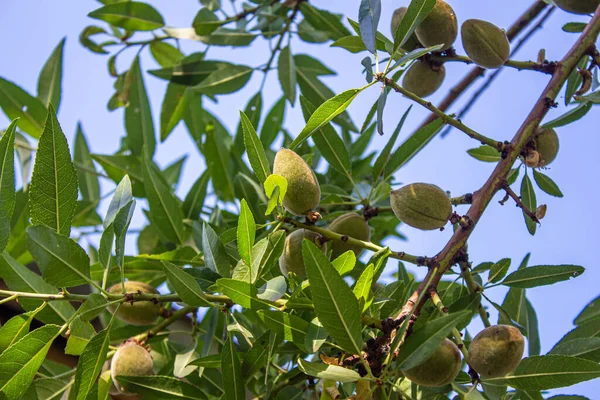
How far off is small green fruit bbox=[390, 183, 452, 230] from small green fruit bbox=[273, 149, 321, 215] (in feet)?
0.61

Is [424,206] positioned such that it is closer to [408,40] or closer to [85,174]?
[408,40]

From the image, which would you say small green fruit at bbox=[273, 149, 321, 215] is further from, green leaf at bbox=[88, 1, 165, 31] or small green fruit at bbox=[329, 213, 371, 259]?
green leaf at bbox=[88, 1, 165, 31]

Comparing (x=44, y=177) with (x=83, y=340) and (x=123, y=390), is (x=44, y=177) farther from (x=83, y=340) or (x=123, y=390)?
(x=123, y=390)

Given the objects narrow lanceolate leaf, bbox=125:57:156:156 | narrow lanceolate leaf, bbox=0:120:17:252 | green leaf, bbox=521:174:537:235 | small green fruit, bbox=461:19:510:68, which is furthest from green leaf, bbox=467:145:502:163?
narrow lanceolate leaf, bbox=125:57:156:156

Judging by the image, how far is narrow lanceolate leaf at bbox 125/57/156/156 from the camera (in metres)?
2.28

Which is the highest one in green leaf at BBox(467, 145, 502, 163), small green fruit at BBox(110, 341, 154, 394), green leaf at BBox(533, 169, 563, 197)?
green leaf at BBox(467, 145, 502, 163)

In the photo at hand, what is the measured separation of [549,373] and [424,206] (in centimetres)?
39

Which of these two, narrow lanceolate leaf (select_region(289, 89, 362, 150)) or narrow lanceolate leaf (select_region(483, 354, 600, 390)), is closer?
narrow lanceolate leaf (select_region(483, 354, 600, 390))

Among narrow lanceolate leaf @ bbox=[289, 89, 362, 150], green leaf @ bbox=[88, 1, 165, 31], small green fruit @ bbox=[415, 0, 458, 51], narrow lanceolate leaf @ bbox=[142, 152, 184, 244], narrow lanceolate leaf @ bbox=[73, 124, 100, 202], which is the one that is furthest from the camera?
narrow lanceolate leaf @ bbox=[73, 124, 100, 202]

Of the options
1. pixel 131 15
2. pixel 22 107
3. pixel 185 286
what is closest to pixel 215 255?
pixel 185 286

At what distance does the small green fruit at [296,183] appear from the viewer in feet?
4.09

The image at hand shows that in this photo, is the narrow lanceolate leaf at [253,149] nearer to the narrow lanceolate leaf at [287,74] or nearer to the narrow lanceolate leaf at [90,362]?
the narrow lanceolate leaf at [90,362]

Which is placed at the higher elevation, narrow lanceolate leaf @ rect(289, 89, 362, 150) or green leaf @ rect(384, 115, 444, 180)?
narrow lanceolate leaf @ rect(289, 89, 362, 150)

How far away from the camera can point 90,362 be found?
3.86 ft
